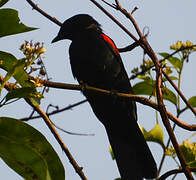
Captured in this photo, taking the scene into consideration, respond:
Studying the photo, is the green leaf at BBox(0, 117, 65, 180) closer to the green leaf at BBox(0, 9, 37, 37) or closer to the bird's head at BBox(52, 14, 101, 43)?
the green leaf at BBox(0, 9, 37, 37)

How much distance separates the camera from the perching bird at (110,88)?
3475mm

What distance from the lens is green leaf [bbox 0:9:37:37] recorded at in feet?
5.42

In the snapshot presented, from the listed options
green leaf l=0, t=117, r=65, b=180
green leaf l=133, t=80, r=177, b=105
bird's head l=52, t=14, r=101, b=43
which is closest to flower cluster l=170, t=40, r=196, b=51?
green leaf l=133, t=80, r=177, b=105

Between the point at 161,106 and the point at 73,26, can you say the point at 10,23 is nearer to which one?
the point at 161,106

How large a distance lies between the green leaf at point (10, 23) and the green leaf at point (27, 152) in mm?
448

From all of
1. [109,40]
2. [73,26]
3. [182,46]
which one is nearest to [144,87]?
[182,46]

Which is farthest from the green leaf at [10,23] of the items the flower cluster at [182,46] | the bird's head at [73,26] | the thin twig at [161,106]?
the bird's head at [73,26]

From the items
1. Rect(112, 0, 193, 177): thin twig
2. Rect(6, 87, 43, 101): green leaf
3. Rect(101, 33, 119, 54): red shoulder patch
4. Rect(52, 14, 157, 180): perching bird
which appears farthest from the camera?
Rect(101, 33, 119, 54): red shoulder patch

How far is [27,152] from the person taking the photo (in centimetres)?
155

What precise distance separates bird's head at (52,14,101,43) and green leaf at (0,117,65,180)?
2547 mm

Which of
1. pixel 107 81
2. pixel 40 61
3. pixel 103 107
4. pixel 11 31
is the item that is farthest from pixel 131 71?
pixel 11 31

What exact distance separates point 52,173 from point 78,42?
2270 mm

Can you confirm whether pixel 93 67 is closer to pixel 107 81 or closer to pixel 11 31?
pixel 107 81

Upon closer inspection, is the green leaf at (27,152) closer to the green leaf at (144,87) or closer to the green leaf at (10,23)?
the green leaf at (10,23)
